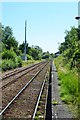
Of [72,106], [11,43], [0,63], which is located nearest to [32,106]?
[72,106]

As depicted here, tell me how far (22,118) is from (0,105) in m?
2.55

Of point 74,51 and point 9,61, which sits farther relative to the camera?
point 9,61

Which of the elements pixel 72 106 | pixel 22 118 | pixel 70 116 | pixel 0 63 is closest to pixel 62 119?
pixel 70 116

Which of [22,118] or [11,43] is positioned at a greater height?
[11,43]

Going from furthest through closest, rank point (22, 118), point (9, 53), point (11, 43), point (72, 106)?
point (11, 43)
point (9, 53)
point (72, 106)
point (22, 118)

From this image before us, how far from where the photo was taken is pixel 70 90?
15445 millimetres

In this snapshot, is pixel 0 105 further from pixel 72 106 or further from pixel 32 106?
pixel 72 106

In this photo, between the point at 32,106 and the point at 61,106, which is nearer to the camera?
the point at 61,106

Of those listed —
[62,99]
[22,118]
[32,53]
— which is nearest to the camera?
[22,118]

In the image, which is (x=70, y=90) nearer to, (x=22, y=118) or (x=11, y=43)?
(x=22, y=118)

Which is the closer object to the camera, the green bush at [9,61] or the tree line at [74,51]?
the tree line at [74,51]

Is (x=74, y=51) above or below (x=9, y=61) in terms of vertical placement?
above

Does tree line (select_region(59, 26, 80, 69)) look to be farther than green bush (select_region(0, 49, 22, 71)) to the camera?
No

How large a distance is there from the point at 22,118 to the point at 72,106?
2356 millimetres
